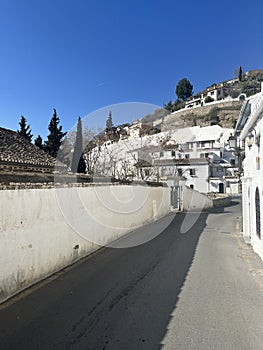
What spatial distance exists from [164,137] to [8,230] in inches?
1149

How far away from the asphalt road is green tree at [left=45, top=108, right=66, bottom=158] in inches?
1010

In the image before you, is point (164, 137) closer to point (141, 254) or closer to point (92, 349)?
point (141, 254)

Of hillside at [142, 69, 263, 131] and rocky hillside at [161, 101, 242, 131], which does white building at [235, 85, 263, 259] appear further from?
rocky hillside at [161, 101, 242, 131]

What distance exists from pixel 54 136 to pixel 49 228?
2764 cm

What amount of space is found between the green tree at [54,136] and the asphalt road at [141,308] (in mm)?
25661

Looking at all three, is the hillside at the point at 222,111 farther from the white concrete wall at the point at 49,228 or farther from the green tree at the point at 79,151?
the white concrete wall at the point at 49,228

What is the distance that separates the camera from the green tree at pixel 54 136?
102 feet

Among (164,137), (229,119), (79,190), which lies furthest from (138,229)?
(229,119)

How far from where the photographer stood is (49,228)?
568cm

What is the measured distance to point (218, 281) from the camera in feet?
19.0

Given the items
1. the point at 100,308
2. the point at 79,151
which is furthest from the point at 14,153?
the point at 79,151

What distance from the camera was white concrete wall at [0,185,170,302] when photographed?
4.50m

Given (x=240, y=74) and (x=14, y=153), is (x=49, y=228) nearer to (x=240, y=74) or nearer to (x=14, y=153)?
(x=14, y=153)

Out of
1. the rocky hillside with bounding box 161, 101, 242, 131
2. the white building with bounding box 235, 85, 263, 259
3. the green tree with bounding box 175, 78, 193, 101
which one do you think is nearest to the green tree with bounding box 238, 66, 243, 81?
the green tree with bounding box 175, 78, 193, 101
